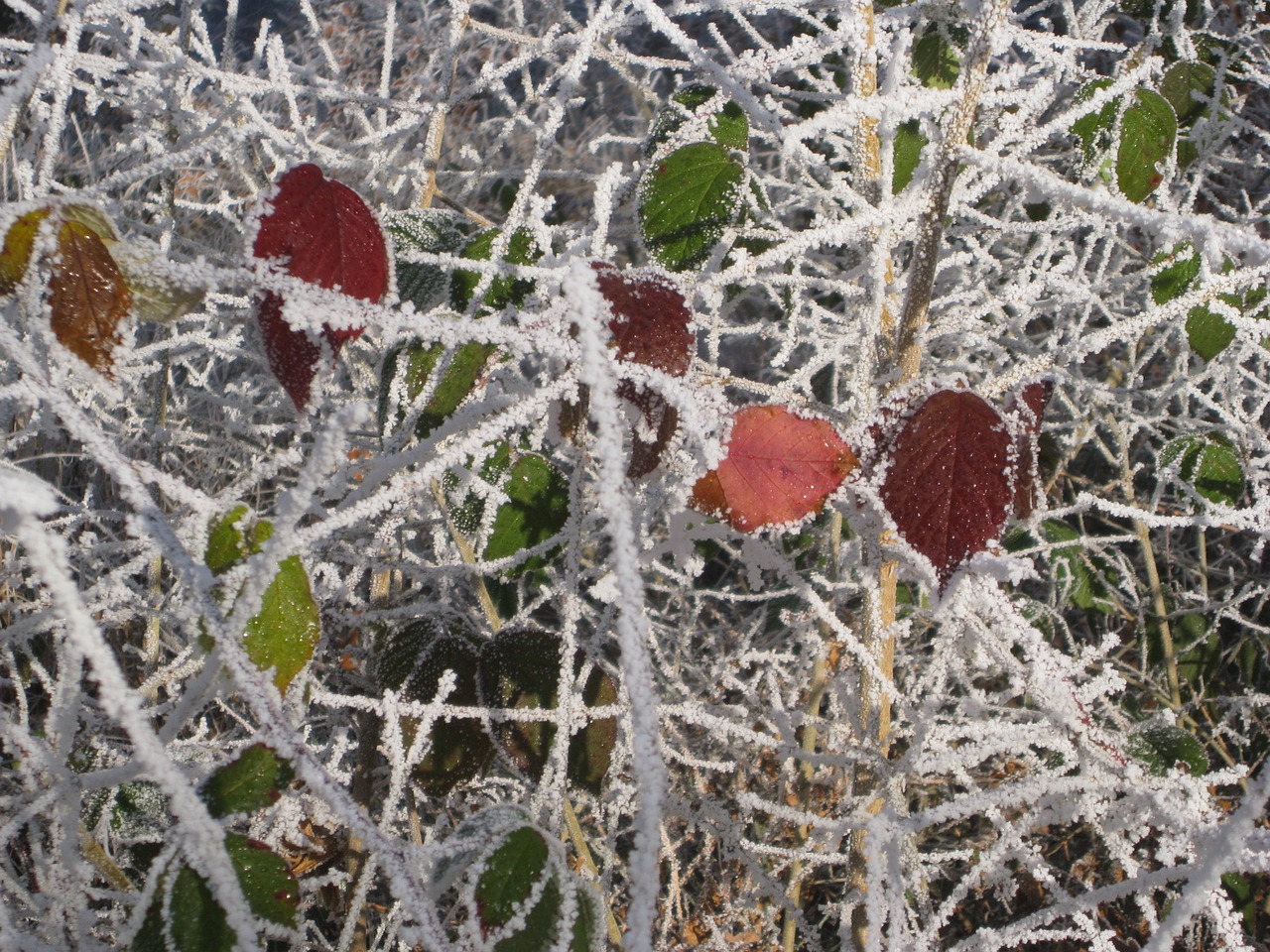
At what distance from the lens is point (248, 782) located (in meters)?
0.53

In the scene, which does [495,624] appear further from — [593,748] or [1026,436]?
[1026,436]

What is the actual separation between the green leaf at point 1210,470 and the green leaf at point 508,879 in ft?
4.05

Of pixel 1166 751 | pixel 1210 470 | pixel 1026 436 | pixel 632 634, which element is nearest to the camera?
pixel 632 634

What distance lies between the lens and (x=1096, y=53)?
246 cm

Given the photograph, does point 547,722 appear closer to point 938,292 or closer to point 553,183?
point 938,292

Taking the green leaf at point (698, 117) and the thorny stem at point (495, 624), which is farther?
the thorny stem at point (495, 624)

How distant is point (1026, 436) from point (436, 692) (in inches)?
23.7

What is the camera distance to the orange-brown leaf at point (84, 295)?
0.50 meters

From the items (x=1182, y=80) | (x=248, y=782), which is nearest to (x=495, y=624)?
(x=248, y=782)

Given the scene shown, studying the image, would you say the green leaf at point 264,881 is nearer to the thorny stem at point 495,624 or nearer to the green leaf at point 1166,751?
the thorny stem at point 495,624

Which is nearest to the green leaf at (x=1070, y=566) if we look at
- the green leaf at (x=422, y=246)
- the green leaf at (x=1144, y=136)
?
the green leaf at (x=1144, y=136)

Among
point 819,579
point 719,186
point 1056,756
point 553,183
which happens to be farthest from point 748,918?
point 553,183

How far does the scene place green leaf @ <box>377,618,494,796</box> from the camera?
88cm

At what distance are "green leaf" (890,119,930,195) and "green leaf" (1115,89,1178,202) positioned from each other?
0.61 ft
